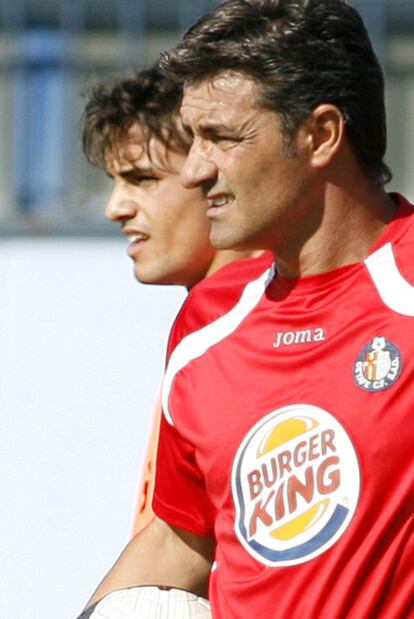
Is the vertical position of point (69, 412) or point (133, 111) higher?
point (133, 111)

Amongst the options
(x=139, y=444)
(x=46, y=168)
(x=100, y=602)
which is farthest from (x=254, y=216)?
(x=46, y=168)

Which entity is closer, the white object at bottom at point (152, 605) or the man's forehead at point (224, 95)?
the man's forehead at point (224, 95)

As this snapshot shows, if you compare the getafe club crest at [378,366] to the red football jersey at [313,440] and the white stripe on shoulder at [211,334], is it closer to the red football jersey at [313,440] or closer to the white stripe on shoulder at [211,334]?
the red football jersey at [313,440]

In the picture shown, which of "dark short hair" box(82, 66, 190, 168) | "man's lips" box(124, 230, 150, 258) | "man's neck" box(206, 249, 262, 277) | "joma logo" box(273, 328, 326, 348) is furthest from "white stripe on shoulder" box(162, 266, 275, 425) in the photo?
"dark short hair" box(82, 66, 190, 168)

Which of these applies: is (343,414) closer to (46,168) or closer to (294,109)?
(294,109)

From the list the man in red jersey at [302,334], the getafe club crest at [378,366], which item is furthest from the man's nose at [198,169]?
the getafe club crest at [378,366]

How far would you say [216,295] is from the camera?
3.58 metres

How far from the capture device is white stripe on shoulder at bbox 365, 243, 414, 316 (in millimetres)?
3188

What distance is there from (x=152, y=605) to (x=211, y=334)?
54 centimetres

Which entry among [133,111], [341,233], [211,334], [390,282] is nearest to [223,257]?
[133,111]

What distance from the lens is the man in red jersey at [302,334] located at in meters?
3.11

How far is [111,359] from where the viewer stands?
573cm

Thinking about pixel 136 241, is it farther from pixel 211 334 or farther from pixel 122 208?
pixel 211 334

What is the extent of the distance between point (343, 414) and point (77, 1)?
13.6ft
